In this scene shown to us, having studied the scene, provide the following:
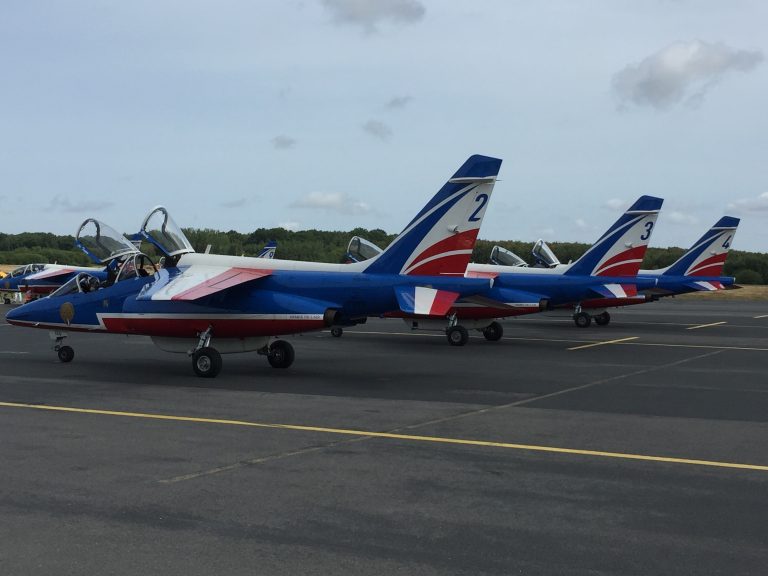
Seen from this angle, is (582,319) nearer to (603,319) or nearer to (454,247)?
(603,319)

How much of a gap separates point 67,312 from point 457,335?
10288 mm

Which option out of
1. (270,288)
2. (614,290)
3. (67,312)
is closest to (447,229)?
(270,288)

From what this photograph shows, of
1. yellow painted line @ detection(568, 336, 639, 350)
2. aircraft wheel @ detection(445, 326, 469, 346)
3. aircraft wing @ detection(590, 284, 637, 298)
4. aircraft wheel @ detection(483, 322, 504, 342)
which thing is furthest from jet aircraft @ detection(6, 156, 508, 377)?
aircraft wing @ detection(590, 284, 637, 298)

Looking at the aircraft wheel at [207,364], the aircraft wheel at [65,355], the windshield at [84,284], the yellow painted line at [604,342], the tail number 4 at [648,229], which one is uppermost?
the tail number 4 at [648,229]

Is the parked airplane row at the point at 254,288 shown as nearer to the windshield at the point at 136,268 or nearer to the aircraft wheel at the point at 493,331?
the windshield at the point at 136,268

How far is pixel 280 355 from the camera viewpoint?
16391mm

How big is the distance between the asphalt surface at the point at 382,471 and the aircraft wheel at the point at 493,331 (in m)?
7.62

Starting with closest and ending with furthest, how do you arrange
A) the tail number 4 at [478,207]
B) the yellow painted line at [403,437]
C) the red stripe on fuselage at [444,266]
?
the yellow painted line at [403,437]
the red stripe on fuselage at [444,266]
the tail number 4 at [478,207]

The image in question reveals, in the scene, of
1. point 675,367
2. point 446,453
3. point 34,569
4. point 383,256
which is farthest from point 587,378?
point 34,569

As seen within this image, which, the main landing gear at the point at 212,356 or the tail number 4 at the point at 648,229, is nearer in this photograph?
the main landing gear at the point at 212,356

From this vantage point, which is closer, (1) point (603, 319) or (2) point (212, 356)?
(2) point (212, 356)

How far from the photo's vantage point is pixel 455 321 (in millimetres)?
22797

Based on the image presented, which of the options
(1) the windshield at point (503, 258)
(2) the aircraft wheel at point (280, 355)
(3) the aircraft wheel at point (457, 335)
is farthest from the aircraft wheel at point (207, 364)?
(1) the windshield at point (503, 258)

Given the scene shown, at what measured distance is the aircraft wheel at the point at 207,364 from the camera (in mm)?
14844
